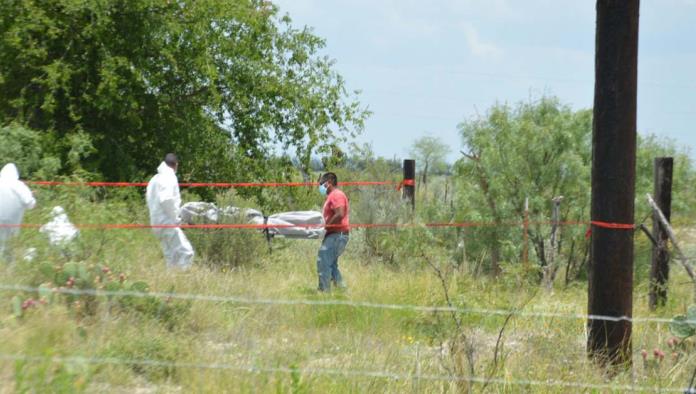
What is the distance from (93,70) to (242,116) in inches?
125

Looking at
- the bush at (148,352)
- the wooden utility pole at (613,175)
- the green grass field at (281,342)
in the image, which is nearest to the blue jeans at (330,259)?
the green grass field at (281,342)

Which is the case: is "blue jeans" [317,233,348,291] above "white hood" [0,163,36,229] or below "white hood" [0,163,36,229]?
below

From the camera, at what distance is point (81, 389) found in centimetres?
618

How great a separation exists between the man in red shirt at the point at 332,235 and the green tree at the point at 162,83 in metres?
6.89

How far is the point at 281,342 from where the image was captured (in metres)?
7.77

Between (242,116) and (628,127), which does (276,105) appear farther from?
(628,127)

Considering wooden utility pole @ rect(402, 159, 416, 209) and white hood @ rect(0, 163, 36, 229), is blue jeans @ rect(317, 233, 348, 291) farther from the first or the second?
wooden utility pole @ rect(402, 159, 416, 209)

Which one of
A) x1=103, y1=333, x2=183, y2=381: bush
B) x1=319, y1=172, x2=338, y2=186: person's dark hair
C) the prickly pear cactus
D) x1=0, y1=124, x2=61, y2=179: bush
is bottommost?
x1=103, y1=333, x2=183, y2=381: bush

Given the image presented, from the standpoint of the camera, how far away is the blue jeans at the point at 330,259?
12.7 m

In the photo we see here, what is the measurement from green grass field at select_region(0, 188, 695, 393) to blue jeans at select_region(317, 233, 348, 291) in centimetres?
153

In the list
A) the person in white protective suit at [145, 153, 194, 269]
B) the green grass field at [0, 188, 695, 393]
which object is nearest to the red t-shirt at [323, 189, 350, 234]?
the person in white protective suit at [145, 153, 194, 269]

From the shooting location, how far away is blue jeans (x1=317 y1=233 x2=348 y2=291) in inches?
500

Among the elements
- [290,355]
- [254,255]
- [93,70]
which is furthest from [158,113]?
[290,355]

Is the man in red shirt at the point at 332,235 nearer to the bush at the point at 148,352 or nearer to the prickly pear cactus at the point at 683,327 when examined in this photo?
the bush at the point at 148,352
